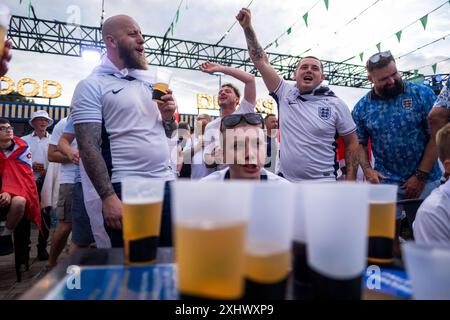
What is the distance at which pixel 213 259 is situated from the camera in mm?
464

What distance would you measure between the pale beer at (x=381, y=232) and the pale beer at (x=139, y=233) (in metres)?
0.58

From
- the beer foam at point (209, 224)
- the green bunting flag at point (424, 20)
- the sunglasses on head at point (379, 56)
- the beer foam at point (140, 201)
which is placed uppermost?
the green bunting flag at point (424, 20)

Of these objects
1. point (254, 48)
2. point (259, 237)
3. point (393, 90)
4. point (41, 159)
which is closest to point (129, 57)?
point (254, 48)

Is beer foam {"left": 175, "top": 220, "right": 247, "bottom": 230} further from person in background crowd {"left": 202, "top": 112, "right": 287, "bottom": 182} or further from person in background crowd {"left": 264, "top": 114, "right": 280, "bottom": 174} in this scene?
person in background crowd {"left": 264, "top": 114, "right": 280, "bottom": 174}

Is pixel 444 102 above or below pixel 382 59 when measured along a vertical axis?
below

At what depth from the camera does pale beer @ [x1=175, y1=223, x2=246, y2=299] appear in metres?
0.46

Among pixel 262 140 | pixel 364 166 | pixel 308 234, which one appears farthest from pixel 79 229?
pixel 308 234

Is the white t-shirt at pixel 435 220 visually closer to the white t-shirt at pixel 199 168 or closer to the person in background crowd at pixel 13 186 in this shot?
the white t-shirt at pixel 199 168

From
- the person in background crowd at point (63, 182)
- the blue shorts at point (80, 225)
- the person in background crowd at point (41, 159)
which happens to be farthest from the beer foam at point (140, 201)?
the person in background crowd at point (41, 159)

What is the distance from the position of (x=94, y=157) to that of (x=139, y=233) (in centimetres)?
102

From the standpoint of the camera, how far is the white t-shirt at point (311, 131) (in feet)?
8.18

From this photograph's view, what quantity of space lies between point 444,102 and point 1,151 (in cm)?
416

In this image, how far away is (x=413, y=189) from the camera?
2.65 m
